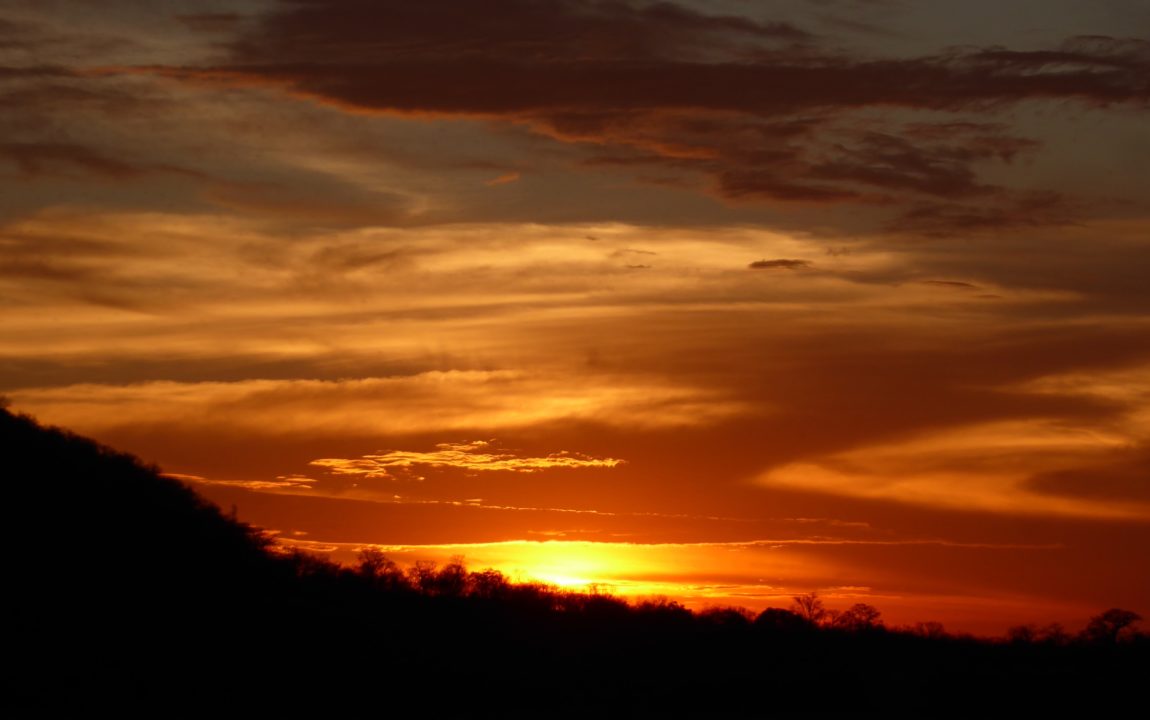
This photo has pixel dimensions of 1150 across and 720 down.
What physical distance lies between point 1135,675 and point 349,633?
123 feet

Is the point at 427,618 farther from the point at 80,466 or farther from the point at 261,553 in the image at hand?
the point at 80,466

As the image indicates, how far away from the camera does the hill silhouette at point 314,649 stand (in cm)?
4406

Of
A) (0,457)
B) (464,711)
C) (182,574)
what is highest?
(0,457)

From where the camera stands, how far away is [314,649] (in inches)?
2077

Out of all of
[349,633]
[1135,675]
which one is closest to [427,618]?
[349,633]

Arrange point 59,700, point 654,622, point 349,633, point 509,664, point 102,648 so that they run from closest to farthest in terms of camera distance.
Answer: point 59,700, point 102,648, point 349,633, point 509,664, point 654,622

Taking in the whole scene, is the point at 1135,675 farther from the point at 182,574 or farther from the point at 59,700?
the point at 59,700

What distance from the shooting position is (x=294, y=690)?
47.9m

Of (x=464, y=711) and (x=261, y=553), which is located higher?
(x=261, y=553)

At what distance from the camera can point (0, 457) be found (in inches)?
2184

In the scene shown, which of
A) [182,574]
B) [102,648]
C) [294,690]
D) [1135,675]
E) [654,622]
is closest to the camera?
[102,648]

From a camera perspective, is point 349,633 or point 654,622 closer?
point 349,633

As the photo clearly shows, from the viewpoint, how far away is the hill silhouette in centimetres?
4406

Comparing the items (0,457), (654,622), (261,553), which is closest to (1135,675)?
(654,622)
